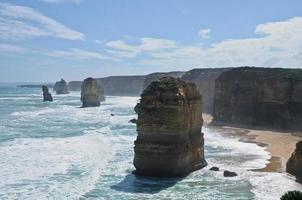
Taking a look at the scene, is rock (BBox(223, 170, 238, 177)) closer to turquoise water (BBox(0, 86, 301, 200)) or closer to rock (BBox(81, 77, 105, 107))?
turquoise water (BBox(0, 86, 301, 200))

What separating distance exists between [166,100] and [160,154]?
3.35 meters

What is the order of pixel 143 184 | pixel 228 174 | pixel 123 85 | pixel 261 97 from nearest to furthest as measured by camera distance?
pixel 143 184 → pixel 228 174 → pixel 261 97 → pixel 123 85

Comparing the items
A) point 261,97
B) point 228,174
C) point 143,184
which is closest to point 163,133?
point 143,184

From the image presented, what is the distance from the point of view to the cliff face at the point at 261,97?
5388cm

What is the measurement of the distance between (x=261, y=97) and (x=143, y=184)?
35802 millimetres

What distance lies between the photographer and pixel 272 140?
46.0 m

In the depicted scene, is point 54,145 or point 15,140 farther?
point 15,140

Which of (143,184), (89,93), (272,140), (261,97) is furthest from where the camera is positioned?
(89,93)

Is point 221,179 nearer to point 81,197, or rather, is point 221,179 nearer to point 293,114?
point 81,197

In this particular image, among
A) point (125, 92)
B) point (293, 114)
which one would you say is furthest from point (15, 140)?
point (125, 92)

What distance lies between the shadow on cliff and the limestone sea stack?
0.52 meters

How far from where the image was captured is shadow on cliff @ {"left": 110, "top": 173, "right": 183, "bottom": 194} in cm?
2455

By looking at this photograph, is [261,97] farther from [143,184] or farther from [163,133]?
[143,184]

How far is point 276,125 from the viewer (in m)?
54.8
